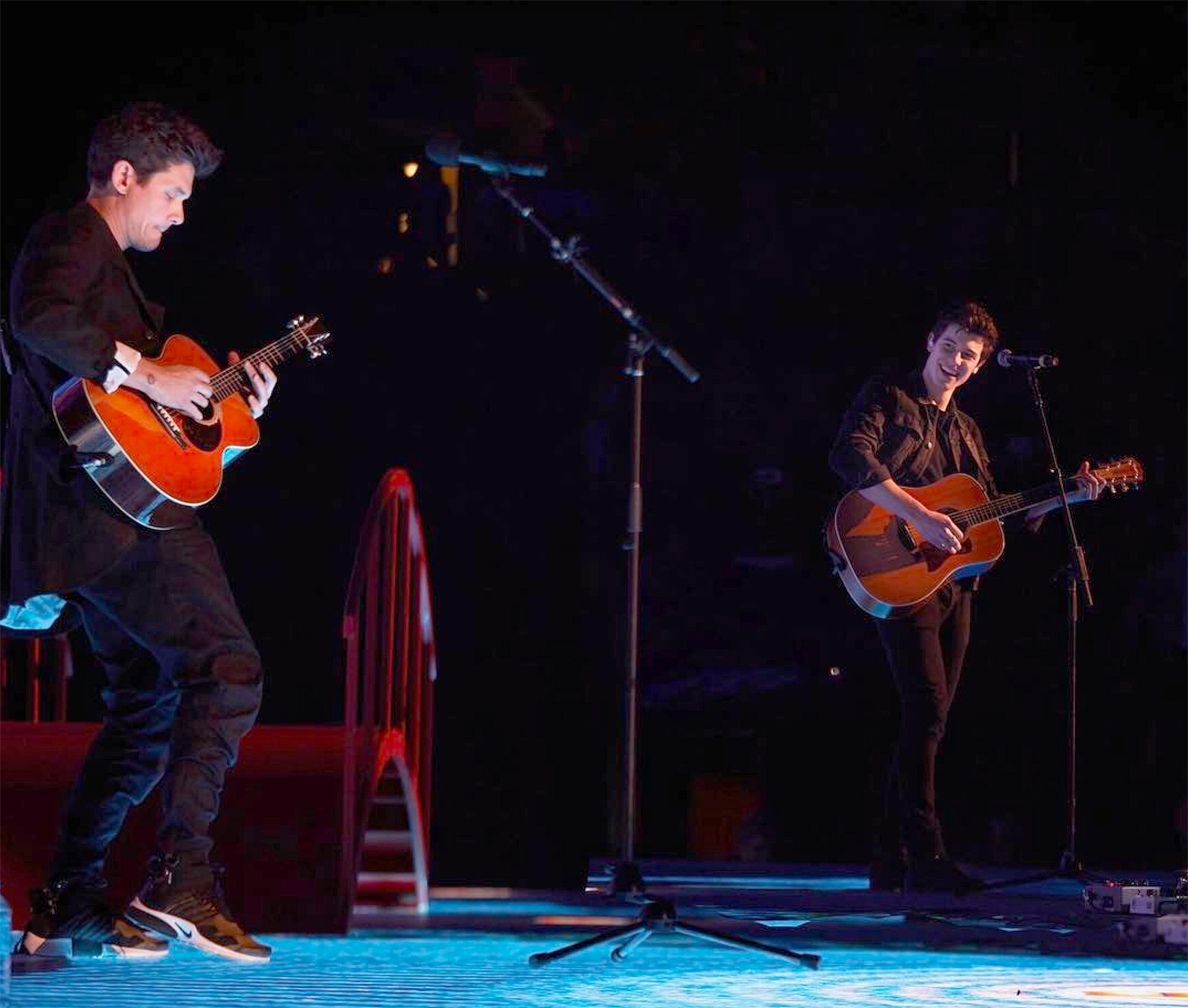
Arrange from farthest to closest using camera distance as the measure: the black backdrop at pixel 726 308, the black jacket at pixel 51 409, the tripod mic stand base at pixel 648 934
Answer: the black backdrop at pixel 726 308 → the tripod mic stand base at pixel 648 934 → the black jacket at pixel 51 409

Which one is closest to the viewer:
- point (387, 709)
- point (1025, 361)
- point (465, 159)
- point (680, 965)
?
point (680, 965)

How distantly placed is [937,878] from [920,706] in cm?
46

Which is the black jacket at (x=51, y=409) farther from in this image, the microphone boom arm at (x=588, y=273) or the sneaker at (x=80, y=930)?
the microphone boom arm at (x=588, y=273)

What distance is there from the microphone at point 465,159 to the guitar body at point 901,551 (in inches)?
61.5

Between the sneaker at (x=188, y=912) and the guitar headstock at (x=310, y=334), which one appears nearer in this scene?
the sneaker at (x=188, y=912)

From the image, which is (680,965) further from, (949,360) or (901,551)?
(949,360)

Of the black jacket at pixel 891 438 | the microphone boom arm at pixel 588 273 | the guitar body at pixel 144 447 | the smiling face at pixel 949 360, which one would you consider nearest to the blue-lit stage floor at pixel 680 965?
the guitar body at pixel 144 447

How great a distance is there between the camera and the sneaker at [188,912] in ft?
10.3

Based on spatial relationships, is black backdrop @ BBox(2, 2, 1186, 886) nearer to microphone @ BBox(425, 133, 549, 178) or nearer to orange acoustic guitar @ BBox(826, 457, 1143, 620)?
orange acoustic guitar @ BBox(826, 457, 1143, 620)

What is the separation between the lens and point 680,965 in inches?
133

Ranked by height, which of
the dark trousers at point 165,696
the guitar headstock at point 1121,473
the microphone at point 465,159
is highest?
the microphone at point 465,159

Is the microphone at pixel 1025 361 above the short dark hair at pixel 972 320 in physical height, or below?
below

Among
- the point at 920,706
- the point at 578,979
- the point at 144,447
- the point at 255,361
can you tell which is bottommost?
the point at 578,979

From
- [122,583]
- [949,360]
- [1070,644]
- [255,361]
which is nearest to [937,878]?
[1070,644]
